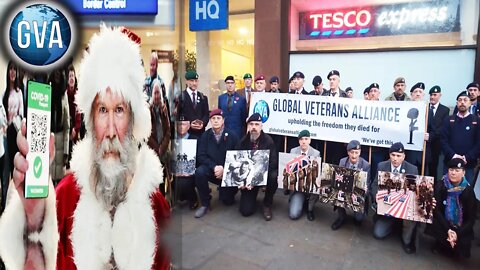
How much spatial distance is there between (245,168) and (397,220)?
1.68m

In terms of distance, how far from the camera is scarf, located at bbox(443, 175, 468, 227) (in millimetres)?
3217

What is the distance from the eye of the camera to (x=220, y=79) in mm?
7184

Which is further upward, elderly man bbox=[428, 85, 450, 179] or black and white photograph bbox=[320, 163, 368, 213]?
elderly man bbox=[428, 85, 450, 179]

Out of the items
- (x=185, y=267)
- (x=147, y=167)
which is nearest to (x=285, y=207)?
(x=185, y=267)

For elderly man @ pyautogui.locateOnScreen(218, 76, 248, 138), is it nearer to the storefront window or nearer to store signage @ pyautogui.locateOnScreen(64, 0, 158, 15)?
the storefront window

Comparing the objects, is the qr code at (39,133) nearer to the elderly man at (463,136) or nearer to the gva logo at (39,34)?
the gva logo at (39,34)

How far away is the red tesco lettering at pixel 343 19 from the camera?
6301 millimetres

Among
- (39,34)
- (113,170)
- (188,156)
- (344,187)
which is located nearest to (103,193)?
(113,170)

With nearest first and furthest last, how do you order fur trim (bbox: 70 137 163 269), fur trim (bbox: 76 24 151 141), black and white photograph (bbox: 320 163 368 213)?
1. fur trim (bbox: 76 24 151 141)
2. fur trim (bbox: 70 137 163 269)
3. black and white photograph (bbox: 320 163 368 213)

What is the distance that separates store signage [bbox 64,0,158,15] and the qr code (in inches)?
16.9

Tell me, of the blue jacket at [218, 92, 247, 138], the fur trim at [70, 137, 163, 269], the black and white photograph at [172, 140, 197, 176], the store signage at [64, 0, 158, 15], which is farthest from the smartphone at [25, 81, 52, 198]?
the blue jacket at [218, 92, 247, 138]

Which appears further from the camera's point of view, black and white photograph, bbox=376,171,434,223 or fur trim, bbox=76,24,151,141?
black and white photograph, bbox=376,171,434,223

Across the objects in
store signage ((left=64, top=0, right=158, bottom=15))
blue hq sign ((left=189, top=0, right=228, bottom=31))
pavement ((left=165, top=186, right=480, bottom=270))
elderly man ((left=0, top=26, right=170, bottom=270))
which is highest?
blue hq sign ((left=189, top=0, right=228, bottom=31))

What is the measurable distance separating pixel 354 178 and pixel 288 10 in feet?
12.7
